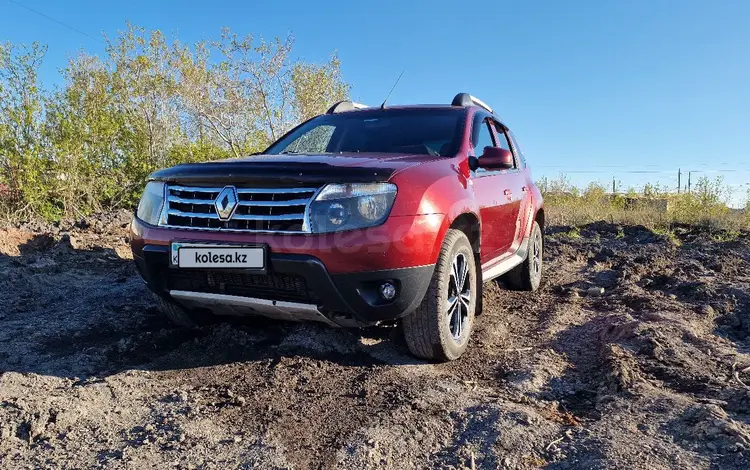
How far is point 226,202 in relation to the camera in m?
2.71

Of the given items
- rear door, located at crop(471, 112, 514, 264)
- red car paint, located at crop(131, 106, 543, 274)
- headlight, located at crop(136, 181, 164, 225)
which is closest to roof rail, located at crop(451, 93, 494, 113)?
rear door, located at crop(471, 112, 514, 264)

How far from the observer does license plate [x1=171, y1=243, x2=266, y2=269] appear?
8.46 feet

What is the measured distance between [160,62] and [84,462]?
16769mm

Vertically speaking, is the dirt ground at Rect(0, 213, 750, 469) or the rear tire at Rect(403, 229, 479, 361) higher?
the rear tire at Rect(403, 229, 479, 361)

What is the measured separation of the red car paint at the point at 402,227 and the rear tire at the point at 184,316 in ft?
1.69

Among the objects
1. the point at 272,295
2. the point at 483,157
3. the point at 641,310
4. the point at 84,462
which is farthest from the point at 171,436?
the point at 641,310

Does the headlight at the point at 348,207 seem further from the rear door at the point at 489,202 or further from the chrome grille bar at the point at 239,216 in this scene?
the rear door at the point at 489,202

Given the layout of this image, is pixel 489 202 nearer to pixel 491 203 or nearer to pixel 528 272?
pixel 491 203

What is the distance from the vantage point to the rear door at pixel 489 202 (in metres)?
3.54

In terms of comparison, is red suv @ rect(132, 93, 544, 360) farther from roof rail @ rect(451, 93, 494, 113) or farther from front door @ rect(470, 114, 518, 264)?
roof rail @ rect(451, 93, 494, 113)

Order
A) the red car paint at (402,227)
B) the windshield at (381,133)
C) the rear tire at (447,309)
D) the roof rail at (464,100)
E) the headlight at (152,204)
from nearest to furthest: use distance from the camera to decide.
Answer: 1. the red car paint at (402,227)
2. the rear tire at (447,309)
3. the headlight at (152,204)
4. the windshield at (381,133)
5. the roof rail at (464,100)

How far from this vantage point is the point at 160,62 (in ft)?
53.9

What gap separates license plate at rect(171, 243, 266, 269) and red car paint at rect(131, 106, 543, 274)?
0.04 metres

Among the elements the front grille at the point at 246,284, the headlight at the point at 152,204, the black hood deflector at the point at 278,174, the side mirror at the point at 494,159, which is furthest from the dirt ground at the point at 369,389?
the side mirror at the point at 494,159
